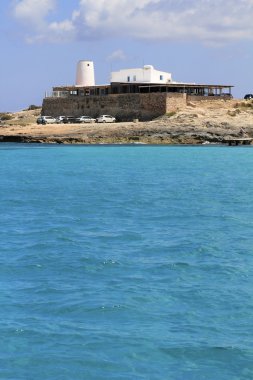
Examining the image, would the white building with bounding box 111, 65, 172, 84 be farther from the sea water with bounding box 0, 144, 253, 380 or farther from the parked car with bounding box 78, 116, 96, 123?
the sea water with bounding box 0, 144, 253, 380

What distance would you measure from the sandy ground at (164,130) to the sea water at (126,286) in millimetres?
38313

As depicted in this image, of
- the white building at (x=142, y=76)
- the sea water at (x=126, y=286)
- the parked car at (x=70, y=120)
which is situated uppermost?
the white building at (x=142, y=76)

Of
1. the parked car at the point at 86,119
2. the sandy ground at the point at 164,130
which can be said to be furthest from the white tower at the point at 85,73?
the sandy ground at the point at 164,130

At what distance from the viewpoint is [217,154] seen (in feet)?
205

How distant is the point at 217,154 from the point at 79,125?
19579 mm

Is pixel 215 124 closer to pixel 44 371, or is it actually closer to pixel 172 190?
pixel 172 190

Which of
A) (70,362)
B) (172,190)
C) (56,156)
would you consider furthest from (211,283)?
(56,156)

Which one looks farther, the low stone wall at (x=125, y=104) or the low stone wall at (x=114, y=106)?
the low stone wall at (x=114, y=106)

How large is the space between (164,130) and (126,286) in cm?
5702

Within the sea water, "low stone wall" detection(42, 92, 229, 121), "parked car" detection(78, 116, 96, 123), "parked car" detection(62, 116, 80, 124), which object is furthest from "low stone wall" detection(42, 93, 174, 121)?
the sea water

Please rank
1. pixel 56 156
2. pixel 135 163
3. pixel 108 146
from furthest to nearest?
pixel 108 146 < pixel 56 156 < pixel 135 163

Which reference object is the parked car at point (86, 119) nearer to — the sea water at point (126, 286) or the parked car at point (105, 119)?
the parked car at point (105, 119)

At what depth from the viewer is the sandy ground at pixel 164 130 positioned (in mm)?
72000

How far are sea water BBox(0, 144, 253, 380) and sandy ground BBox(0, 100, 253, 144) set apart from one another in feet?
126
